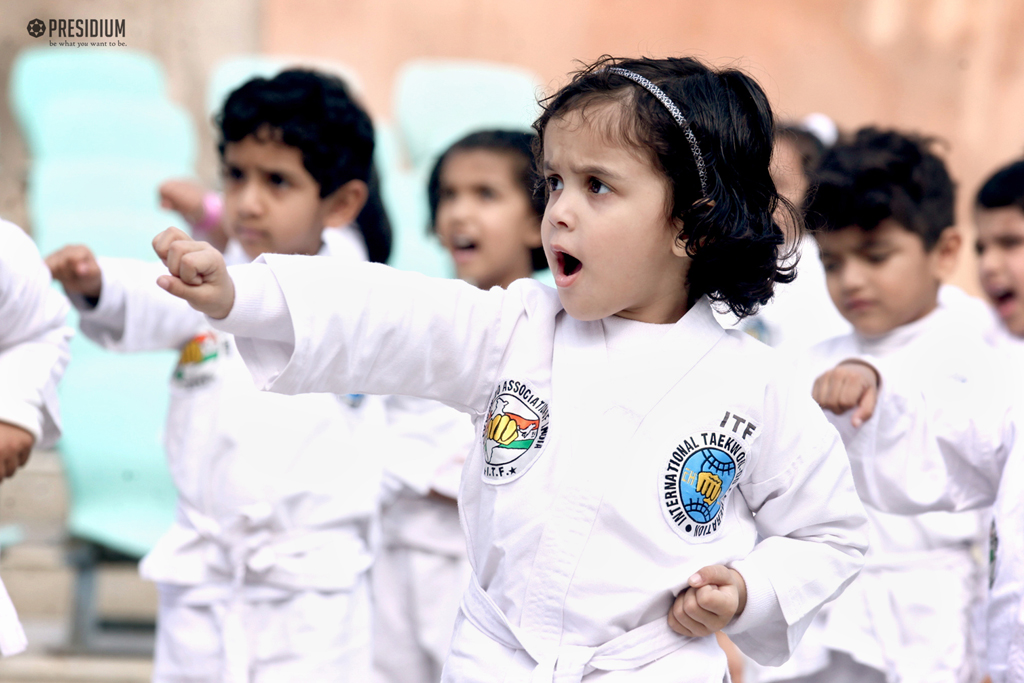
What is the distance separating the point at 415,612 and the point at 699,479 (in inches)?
51.9

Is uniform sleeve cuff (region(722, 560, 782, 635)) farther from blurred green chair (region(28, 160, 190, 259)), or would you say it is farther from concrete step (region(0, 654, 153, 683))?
blurred green chair (region(28, 160, 190, 259))

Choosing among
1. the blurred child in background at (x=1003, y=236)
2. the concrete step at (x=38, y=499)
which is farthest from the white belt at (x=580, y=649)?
the concrete step at (x=38, y=499)

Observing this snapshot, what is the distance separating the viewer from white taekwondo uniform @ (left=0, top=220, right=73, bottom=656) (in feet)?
5.57

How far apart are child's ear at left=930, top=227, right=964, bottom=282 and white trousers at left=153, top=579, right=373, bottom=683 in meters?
1.60

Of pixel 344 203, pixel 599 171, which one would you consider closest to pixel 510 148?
pixel 344 203

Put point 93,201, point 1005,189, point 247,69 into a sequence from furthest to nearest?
1. point 247,69
2. point 93,201
3. point 1005,189

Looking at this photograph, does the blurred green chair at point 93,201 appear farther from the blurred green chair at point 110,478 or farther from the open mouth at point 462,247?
the open mouth at point 462,247

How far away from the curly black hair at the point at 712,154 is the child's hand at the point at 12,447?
993mm

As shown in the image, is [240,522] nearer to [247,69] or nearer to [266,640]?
[266,640]

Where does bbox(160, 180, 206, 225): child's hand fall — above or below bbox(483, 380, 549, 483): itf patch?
above

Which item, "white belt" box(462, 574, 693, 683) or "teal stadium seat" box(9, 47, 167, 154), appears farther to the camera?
"teal stadium seat" box(9, 47, 167, 154)

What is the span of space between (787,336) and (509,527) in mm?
1821

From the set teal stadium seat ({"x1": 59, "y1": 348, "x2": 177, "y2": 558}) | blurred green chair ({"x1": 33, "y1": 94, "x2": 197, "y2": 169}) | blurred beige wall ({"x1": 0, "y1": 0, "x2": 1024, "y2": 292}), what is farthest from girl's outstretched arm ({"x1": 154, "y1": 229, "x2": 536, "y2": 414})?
blurred beige wall ({"x1": 0, "y1": 0, "x2": 1024, "y2": 292})

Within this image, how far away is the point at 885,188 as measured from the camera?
240cm
